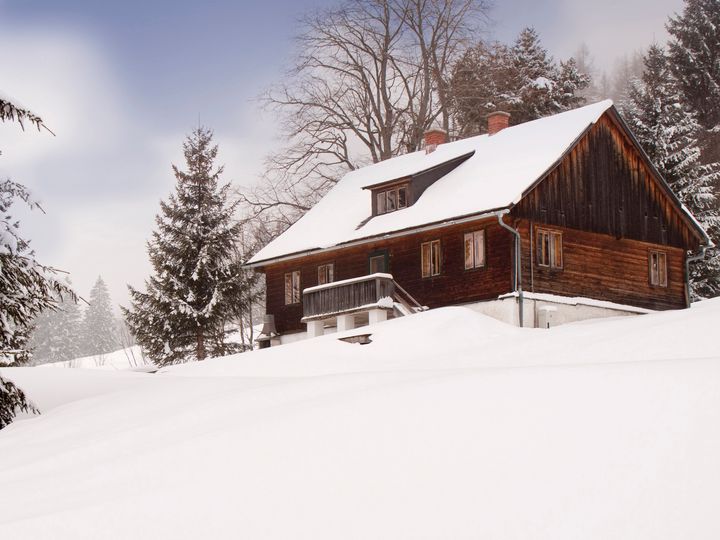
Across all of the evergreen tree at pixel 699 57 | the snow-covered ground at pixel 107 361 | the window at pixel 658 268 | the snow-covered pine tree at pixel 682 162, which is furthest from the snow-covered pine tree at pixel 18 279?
the snow-covered ground at pixel 107 361

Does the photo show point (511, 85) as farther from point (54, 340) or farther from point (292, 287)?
point (54, 340)

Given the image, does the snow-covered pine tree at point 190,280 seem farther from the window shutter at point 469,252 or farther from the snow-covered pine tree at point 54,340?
the snow-covered pine tree at point 54,340

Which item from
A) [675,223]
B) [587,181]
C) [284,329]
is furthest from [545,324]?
[284,329]

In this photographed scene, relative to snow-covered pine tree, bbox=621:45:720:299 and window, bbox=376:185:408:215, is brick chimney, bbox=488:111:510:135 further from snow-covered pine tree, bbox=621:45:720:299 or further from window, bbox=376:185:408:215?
snow-covered pine tree, bbox=621:45:720:299

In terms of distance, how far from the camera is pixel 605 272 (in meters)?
32.0

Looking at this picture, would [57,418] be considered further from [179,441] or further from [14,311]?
[179,441]

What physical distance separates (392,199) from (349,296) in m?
4.72

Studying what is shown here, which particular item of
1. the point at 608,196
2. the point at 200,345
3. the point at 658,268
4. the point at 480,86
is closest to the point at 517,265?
the point at 608,196

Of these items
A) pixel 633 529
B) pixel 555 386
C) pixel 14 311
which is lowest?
pixel 633 529

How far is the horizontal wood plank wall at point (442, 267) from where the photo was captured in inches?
1164

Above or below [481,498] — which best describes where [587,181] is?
above

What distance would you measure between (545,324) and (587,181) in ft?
19.4

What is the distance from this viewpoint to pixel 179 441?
409 inches

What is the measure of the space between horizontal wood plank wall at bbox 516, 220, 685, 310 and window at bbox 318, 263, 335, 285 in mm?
9092
